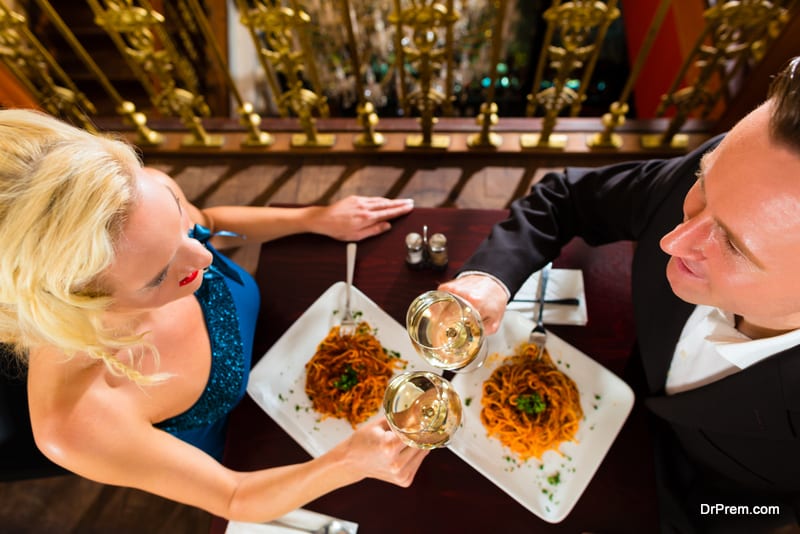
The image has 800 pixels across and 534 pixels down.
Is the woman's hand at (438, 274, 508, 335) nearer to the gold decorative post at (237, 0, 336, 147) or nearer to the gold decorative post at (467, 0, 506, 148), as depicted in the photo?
the gold decorative post at (467, 0, 506, 148)

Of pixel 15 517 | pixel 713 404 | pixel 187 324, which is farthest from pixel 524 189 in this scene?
pixel 15 517

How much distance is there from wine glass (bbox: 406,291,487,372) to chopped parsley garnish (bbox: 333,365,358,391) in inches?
8.0

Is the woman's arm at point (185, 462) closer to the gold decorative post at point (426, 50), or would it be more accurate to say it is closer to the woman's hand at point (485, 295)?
the woman's hand at point (485, 295)

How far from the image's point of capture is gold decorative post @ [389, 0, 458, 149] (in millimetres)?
1930

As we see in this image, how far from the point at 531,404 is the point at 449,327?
11.1 inches

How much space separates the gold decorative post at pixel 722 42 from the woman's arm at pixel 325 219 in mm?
1366

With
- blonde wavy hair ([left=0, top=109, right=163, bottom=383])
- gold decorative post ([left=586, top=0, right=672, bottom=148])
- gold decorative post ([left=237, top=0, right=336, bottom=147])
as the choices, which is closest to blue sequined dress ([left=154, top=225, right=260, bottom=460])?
blonde wavy hair ([left=0, top=109, right=163, bottom=383])

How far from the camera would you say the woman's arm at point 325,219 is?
166cm

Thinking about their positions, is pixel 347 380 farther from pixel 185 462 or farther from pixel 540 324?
pixel 540 324

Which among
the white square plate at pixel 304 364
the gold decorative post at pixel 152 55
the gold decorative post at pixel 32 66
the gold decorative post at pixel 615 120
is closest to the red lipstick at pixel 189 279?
the white square plate at pixel 304 364

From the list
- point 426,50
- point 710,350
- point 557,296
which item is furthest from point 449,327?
point 426,50

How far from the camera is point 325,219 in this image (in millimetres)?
1678

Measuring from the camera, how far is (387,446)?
1.19 metres

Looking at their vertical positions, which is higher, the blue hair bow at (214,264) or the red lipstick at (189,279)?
the red lipstick at (189,279)
